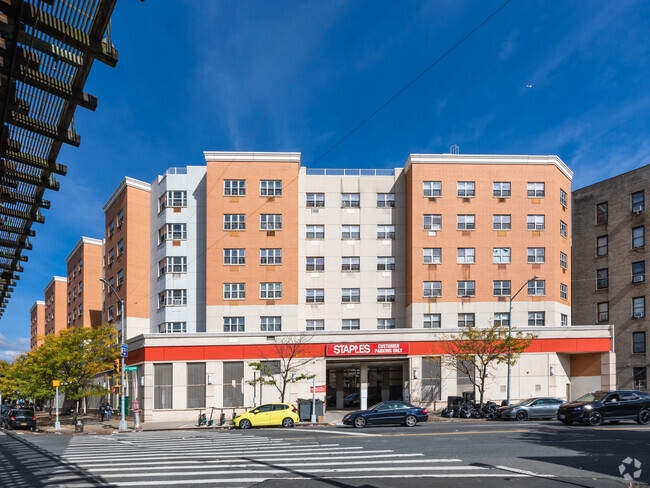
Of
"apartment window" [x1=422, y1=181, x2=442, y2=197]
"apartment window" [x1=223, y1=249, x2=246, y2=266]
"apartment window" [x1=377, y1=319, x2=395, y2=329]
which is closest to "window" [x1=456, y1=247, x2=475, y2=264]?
"apartment window" [x1=422, y1=181, x2=442, y2=197]

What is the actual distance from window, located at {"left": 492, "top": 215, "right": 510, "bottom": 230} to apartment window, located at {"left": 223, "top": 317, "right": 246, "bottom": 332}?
23.4 m

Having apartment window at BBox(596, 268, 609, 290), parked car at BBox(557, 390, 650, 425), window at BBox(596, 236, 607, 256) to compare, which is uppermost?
window at BBox(596, 236, 607, 256)

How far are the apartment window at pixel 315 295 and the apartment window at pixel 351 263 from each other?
9.98ft

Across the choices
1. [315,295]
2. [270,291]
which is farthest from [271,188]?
[315,295]

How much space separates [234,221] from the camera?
161ft

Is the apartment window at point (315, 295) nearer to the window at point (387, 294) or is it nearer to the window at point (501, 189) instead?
the window at point (387, 294)

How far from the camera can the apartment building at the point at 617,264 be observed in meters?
54.2

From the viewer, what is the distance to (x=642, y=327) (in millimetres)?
53562

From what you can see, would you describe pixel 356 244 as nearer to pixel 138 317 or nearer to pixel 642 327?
pixel 138 317

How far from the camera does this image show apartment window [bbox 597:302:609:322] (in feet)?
189

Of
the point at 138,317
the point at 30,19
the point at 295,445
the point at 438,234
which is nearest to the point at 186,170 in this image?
the point at 138,317

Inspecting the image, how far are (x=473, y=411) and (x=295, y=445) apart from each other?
20.6m

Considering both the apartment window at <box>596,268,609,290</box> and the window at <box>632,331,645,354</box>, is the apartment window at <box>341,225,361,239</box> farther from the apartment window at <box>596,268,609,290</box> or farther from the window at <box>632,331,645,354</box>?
the window at <box>632,331,645,354</box>

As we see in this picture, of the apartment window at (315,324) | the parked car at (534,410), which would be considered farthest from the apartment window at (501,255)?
the parked car at (534,410)
